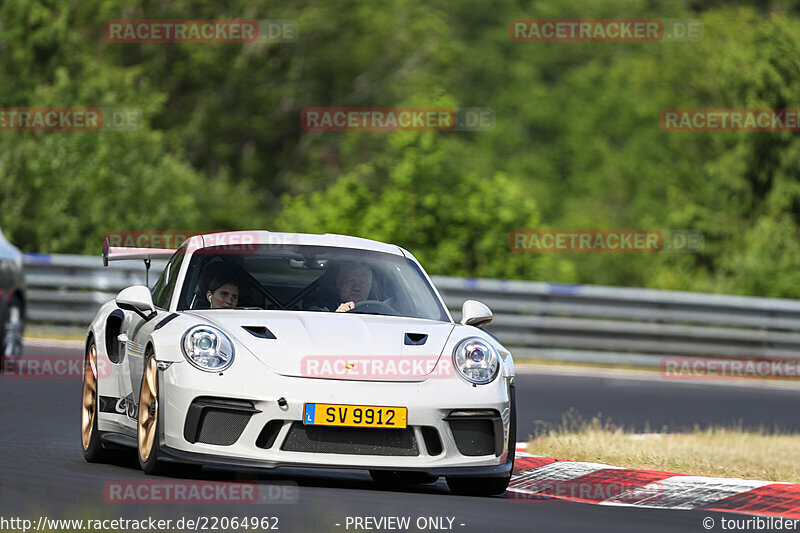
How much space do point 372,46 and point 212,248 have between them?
38.1m

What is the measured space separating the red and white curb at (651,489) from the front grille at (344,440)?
37.4 inches

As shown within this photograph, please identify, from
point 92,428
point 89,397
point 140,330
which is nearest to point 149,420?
point 140,330

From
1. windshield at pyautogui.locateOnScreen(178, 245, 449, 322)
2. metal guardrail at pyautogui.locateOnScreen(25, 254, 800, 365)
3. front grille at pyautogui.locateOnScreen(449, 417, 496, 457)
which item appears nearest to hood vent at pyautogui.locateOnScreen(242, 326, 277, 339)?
windshield at pyautogui.locateOnScreen(178, 245, 449, 322)

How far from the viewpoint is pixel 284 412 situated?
810cm

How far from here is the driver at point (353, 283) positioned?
945 cm

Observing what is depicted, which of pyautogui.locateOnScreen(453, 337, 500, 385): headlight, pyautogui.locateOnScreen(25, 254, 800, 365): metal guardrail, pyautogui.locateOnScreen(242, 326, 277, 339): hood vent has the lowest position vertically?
pyautogui.locateOnScreen(25, 254, 800, 365): metal guardrail

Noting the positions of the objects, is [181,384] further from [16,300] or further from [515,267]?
[515,267]

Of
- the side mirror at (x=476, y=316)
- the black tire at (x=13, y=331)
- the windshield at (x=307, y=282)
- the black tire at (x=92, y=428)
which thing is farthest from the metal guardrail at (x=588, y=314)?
the side mirror at (x=476, y=316)

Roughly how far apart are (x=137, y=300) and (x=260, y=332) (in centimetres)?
85

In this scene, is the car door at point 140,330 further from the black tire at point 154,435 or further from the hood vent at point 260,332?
the hood vent at point 260,332

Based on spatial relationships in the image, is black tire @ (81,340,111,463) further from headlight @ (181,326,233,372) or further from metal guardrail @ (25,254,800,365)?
metal guardrail @ (25,254,800,365)

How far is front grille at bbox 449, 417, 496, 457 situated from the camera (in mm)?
8383

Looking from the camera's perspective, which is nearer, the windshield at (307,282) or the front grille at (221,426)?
the front grille at (221,426)

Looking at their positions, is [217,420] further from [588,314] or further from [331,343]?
[588,314]
